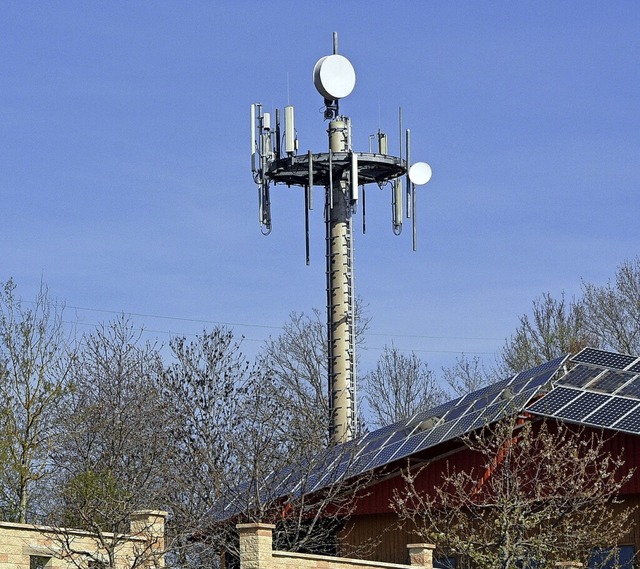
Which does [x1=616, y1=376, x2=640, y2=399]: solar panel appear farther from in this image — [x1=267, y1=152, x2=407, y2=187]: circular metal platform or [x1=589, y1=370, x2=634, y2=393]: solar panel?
[x1=267, y1=152, x2=407, y2=187]: circular metal platform

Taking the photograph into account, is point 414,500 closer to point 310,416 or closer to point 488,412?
point 488,412

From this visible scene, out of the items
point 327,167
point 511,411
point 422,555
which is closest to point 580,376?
point 511,411

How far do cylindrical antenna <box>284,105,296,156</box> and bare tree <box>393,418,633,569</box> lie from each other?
761 inches

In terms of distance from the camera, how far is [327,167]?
48.4 meters

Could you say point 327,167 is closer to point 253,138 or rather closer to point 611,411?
point 253,138

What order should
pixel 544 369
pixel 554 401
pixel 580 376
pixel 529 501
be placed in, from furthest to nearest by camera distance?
pixel 544 369 < pixel 580 376 < pixel 554 401 < pixel 529 501

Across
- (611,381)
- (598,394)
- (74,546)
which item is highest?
(611,381)

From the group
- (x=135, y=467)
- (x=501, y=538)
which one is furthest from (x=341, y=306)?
(x=501, y=538)

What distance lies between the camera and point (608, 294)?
6016 cm

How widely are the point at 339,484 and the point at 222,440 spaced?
717 centimetres

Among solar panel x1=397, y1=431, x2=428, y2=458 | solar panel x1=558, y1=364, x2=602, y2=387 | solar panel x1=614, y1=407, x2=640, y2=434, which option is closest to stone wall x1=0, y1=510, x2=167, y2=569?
solar panel x1=397, y1=431, x2=428, y2=458

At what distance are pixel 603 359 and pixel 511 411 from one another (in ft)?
17.8

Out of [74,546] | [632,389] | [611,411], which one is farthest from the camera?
[632,389]

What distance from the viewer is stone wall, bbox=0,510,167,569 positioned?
21.7m
